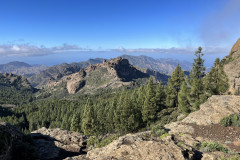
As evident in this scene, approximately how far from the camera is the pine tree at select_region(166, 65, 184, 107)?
133ft

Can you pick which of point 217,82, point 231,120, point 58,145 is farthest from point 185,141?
point 217,82

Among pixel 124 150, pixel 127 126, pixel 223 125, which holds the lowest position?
pixel 127 126

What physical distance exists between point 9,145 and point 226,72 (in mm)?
42479

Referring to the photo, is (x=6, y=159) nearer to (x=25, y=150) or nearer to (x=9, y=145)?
(x=9, y=145)

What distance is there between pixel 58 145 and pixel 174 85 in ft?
114

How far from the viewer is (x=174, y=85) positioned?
1649 inches

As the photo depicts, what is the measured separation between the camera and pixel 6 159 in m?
12.1

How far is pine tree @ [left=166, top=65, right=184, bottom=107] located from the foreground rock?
3000 centimetres

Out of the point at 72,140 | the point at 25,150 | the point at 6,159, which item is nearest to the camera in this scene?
the point at 6,159

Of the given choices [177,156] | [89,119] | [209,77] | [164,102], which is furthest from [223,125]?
[89,119]

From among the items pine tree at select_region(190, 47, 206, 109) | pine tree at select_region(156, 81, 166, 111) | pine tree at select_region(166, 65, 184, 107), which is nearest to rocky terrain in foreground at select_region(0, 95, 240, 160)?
pine tree at select_region(190, 47, 206, 109)

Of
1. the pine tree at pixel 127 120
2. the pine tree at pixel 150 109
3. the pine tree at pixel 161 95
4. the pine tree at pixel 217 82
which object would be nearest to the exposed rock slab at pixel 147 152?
the pine tree at pixel 217 82

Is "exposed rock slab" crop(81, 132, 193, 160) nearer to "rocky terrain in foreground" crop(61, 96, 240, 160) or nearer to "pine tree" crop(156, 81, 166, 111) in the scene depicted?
"rocky terrain in foreground" crop(61, 96, 240, 160)

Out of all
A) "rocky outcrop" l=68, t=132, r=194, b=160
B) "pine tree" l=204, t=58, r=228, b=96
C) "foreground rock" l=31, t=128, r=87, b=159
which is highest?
"pine tree" l=204, t=58, r=228, b=96
